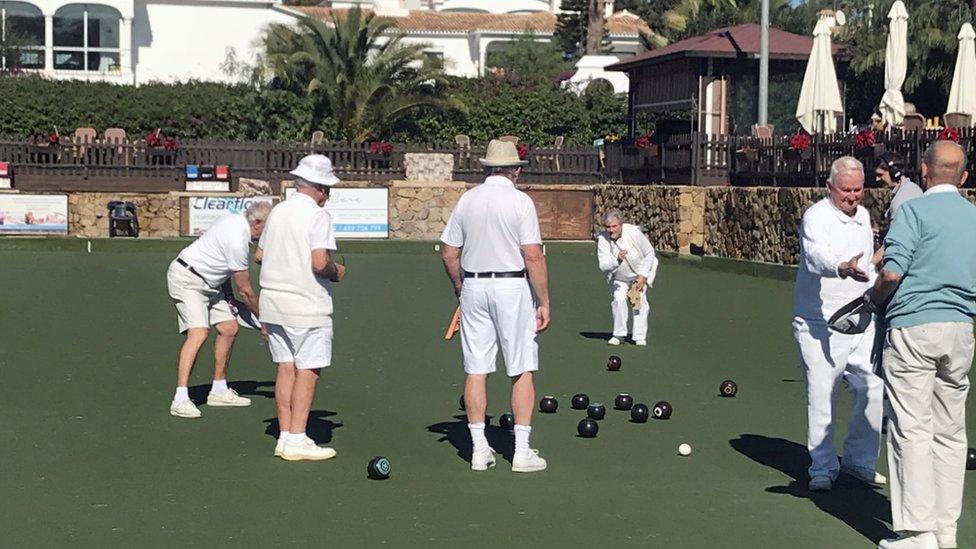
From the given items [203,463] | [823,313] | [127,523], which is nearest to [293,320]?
[203,463]

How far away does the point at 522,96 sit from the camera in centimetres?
5119

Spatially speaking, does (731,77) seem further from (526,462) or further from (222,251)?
(526,462)

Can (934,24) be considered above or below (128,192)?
above

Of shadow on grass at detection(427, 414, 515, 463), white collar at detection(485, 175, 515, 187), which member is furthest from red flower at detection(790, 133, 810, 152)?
white collar at detection(485, 175, 515, 187)

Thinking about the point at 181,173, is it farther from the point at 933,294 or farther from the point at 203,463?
the point at 933,294

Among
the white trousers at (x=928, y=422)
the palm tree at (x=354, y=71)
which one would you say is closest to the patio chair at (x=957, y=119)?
the white trousers at (x=928, y=422)

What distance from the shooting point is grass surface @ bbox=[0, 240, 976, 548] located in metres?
7.81

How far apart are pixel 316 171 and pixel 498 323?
1.41m

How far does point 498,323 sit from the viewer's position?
912 cm

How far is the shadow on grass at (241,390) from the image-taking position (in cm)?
1213

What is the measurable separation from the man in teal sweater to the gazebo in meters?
24.9

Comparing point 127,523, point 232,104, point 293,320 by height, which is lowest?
point 127,523

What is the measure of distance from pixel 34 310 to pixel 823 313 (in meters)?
Result: 11.7

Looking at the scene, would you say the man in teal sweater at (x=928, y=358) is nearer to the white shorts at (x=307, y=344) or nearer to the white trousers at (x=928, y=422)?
the white trousers at (x=928, y=422)
